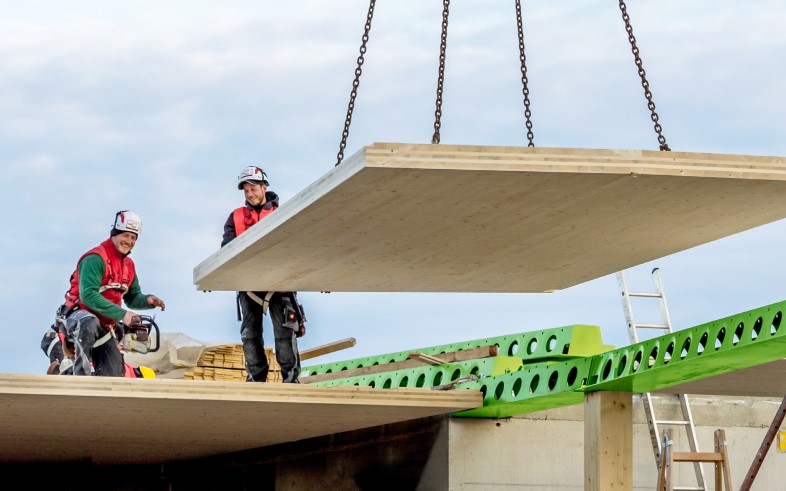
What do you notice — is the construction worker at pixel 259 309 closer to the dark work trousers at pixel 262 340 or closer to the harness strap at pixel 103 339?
the dark work trousers at pixel 262 340

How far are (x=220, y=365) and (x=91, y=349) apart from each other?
375cm

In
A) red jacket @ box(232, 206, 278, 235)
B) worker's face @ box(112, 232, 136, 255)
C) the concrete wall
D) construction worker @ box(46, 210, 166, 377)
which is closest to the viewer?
construction worker @ box(46, 210, 166, 377)

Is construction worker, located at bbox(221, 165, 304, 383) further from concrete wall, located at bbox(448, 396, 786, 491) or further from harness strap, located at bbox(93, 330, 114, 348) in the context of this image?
concrete wall, located at bbox(448, 396, 786, 491)

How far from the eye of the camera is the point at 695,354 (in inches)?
304

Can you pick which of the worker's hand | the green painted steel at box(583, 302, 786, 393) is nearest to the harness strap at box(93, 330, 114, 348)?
the worker's hand

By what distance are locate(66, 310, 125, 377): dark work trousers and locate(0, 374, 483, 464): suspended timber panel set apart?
342mm

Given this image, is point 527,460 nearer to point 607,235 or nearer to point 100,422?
point 607,235

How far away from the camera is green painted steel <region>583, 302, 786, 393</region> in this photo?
7.16m

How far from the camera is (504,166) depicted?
6238 mm

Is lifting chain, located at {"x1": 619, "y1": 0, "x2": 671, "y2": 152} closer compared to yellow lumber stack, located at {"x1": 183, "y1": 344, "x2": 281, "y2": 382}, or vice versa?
lifting chain, located at {"x1": 619, "y1": 0, "x2": 671, "y2": 152}

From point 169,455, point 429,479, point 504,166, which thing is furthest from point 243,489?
point 504,166

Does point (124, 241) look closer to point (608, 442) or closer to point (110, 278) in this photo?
point (110, 278)

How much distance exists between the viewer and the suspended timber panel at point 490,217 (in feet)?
20.7

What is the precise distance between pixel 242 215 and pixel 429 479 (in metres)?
2.97
